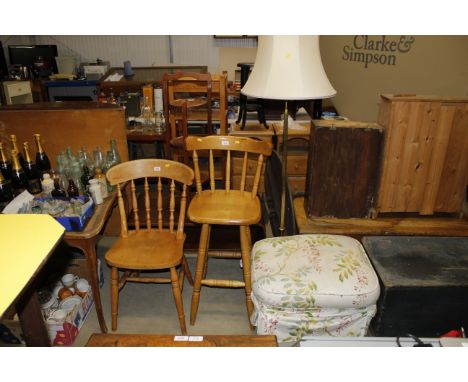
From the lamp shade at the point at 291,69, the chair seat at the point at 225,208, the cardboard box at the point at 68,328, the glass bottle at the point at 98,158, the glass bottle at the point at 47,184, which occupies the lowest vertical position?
the cardboard box at the point at 68,328

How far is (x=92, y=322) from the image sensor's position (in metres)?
2.26

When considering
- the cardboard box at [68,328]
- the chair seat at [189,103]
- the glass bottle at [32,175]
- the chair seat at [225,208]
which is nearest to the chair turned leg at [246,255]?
the chair seat at [225,208]

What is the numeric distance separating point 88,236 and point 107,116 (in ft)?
3.13

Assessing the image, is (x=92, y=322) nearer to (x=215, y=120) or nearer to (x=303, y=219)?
(x=303, y=219)

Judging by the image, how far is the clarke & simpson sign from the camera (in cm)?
294

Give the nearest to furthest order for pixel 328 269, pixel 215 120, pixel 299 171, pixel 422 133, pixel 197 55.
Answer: pixel 328 269 → pixel 422 133 → pixel 299 171 → pixel 215 120 → pixel 197 55

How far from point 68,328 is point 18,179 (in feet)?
3.12

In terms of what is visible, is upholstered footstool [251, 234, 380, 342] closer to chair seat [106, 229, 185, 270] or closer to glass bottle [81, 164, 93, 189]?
chair seat [106, 229, 185, 270]

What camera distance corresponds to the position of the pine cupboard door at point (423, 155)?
1961 millimetres

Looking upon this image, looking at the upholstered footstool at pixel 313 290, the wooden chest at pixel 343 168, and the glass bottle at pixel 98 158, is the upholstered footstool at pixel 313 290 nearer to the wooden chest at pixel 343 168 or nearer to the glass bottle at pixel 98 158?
the wooden chest at pixel 343 168

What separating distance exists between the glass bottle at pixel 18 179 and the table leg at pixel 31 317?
1.66 m

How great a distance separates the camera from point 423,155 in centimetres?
206
